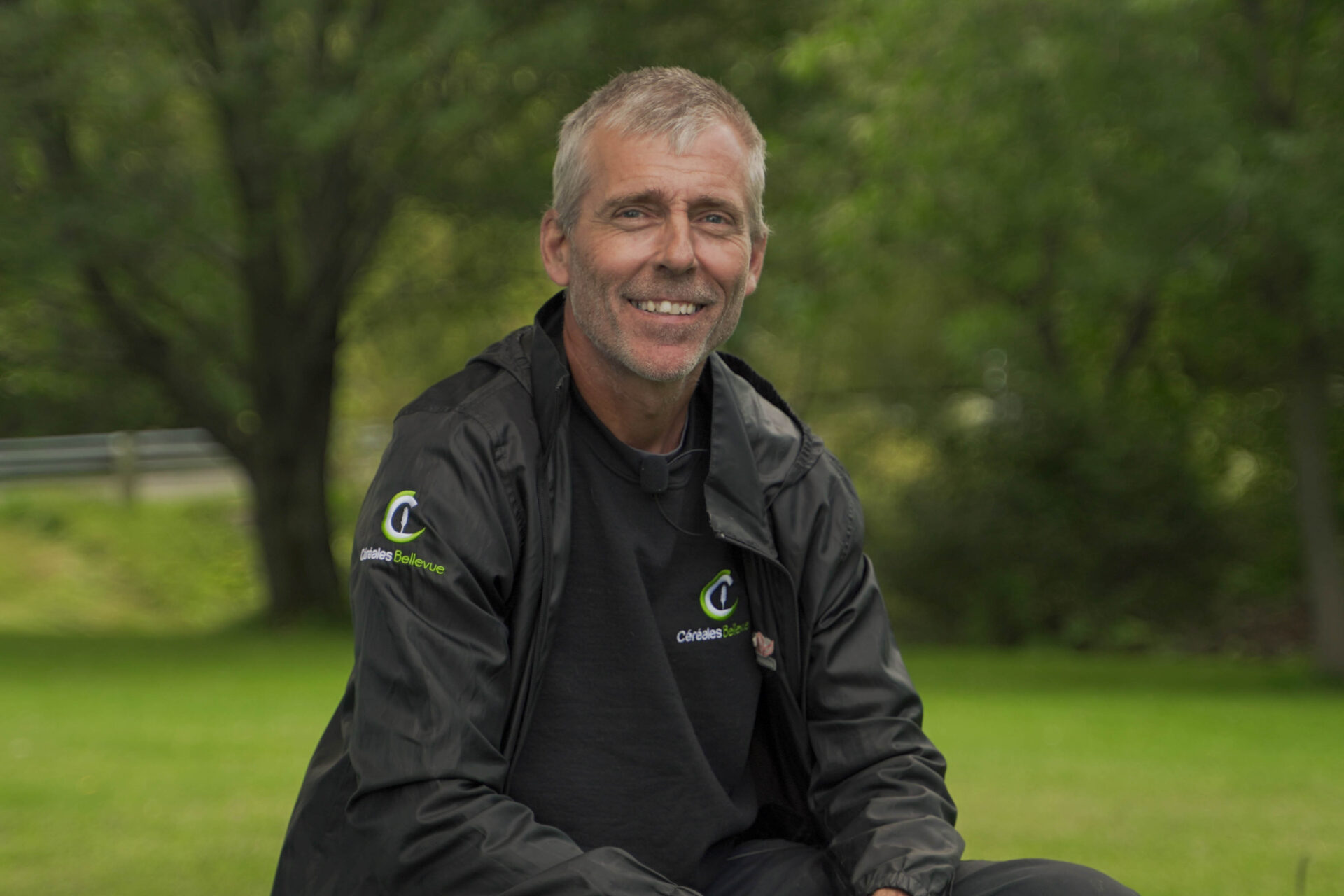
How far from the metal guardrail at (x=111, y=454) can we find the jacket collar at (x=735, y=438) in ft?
69.5

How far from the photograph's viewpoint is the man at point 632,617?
240 cm

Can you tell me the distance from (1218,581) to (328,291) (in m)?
10.2

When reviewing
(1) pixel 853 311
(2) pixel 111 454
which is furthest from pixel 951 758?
(2) pixel 111 454

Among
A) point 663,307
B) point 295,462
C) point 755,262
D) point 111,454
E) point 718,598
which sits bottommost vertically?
point 718,598

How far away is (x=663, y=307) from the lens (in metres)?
2.78

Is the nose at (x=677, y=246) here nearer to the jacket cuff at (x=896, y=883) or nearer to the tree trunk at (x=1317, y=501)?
the jacket cuff at (x=896, y=883)

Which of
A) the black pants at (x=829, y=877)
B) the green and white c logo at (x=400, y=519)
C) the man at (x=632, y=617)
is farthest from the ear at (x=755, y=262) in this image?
the black pants at (x=829, y=877)

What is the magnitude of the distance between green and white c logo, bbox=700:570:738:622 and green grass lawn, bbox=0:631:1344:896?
3250 millimetres

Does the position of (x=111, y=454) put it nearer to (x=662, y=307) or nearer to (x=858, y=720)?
(x=662, y=307)

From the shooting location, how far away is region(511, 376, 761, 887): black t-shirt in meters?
2.64

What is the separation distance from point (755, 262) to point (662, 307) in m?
0.28

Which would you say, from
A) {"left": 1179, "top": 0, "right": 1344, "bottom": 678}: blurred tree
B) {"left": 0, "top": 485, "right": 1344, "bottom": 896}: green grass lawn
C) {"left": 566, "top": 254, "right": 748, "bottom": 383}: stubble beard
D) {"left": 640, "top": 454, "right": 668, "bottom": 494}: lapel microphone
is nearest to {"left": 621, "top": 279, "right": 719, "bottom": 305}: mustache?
{"left": 566, "top": 254, "right": 748, "bottom": 383}: stubble beard

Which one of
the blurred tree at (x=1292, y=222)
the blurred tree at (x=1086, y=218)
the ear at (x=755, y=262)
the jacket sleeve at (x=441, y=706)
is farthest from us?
the blurred tree at (x=1086, y=218)

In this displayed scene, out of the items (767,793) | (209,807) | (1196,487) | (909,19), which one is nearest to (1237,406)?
(1196,487)
